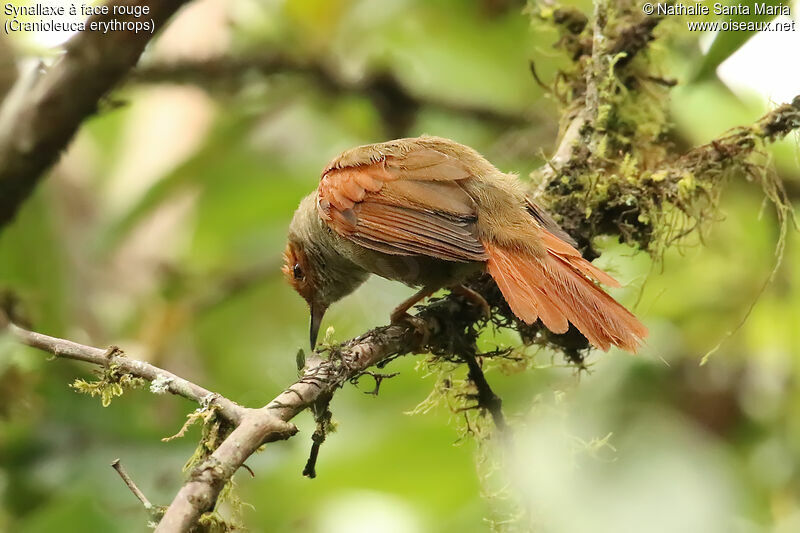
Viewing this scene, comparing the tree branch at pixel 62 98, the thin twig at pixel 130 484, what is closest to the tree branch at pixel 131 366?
the thin twig at pixel 130 484

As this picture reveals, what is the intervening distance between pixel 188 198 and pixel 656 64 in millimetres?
4256

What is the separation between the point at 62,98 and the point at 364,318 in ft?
6.64

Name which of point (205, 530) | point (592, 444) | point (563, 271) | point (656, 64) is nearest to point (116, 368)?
point (205, 530)

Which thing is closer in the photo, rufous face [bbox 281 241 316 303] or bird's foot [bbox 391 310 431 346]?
bird's foot [bbox 391 310 431 346]

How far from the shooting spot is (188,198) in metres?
7.05

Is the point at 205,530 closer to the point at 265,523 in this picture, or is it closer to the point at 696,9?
the point at 265,523

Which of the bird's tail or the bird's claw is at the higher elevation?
the bird's tail

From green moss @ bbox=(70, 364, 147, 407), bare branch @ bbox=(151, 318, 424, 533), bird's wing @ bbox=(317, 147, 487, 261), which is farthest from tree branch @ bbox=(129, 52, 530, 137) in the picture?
green moss @ bbox=(70, 364, 147, 407)

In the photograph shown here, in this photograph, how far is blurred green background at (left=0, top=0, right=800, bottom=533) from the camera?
3570 millimetres

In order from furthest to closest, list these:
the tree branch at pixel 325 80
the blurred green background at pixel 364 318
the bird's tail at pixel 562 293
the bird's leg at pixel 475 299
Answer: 1. the tree branch at pixel 325 80
2. the blurred green background at pixel 364 318
3. the bird's leg at pixel 475 299
4. the bird's tail at pixel 562 293

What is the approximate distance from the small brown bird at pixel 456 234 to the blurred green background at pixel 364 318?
0.26 meters

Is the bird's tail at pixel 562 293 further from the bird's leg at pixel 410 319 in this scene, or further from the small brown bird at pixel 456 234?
the bird's leg at pixel 410 319

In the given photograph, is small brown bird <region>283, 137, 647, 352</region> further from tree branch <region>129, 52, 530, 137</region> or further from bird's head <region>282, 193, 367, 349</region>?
tree branch <region>129, 52, 530, 137</region>

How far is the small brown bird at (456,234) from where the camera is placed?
3.02 m
